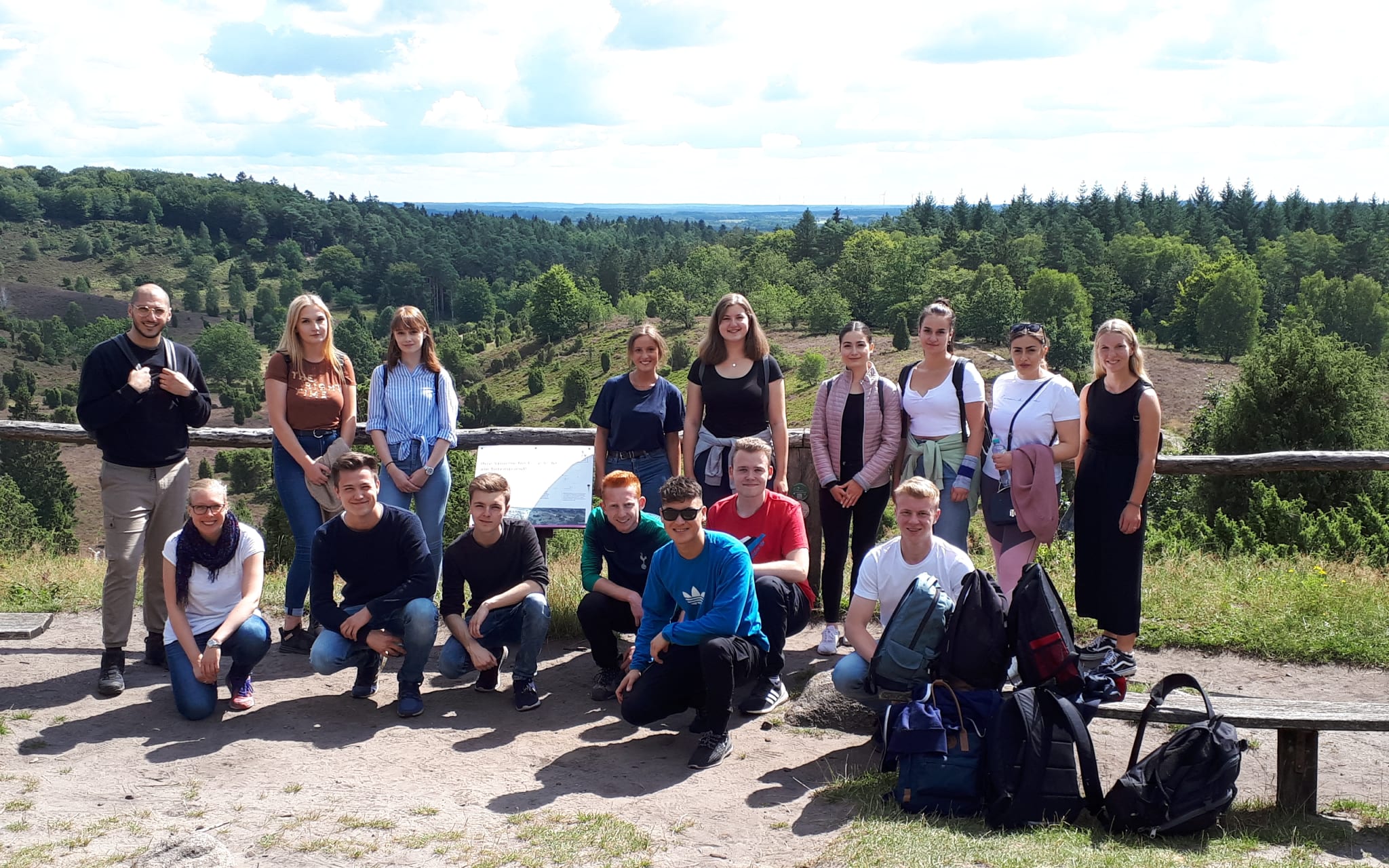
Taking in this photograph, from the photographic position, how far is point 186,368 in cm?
588

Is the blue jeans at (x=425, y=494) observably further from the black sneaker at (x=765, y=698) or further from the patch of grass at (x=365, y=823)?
the patch of grass at (x=365, y=823)

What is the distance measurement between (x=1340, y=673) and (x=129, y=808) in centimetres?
583

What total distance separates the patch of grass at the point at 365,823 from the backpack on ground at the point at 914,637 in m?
2.05

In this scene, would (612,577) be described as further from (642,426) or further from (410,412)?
(410,412)

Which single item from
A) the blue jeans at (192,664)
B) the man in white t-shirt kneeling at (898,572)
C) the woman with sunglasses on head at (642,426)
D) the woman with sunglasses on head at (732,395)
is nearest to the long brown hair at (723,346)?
the woman with sunglasses on head at (732,395)

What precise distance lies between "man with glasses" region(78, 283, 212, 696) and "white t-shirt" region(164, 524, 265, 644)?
425 mm

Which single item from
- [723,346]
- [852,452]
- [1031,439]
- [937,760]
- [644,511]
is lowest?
[937,760]

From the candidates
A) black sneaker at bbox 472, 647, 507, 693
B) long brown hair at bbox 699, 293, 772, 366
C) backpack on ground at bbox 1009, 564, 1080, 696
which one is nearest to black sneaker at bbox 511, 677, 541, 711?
black sneaker at bbox 472, 647, 507, 693

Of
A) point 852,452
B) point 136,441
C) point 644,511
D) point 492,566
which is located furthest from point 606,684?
point 136,441

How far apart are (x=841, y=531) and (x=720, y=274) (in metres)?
124

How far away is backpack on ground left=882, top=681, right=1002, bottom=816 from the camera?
4.16 metres

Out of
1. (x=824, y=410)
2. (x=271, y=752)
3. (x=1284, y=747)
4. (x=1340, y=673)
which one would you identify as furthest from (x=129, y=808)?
(x=1340, y=673)

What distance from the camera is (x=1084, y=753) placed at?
4137 mm

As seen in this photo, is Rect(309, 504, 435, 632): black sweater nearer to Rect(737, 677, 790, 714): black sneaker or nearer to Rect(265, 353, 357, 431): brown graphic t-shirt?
Rect(265, 353, 357, 431): brown graphic t-shirt
